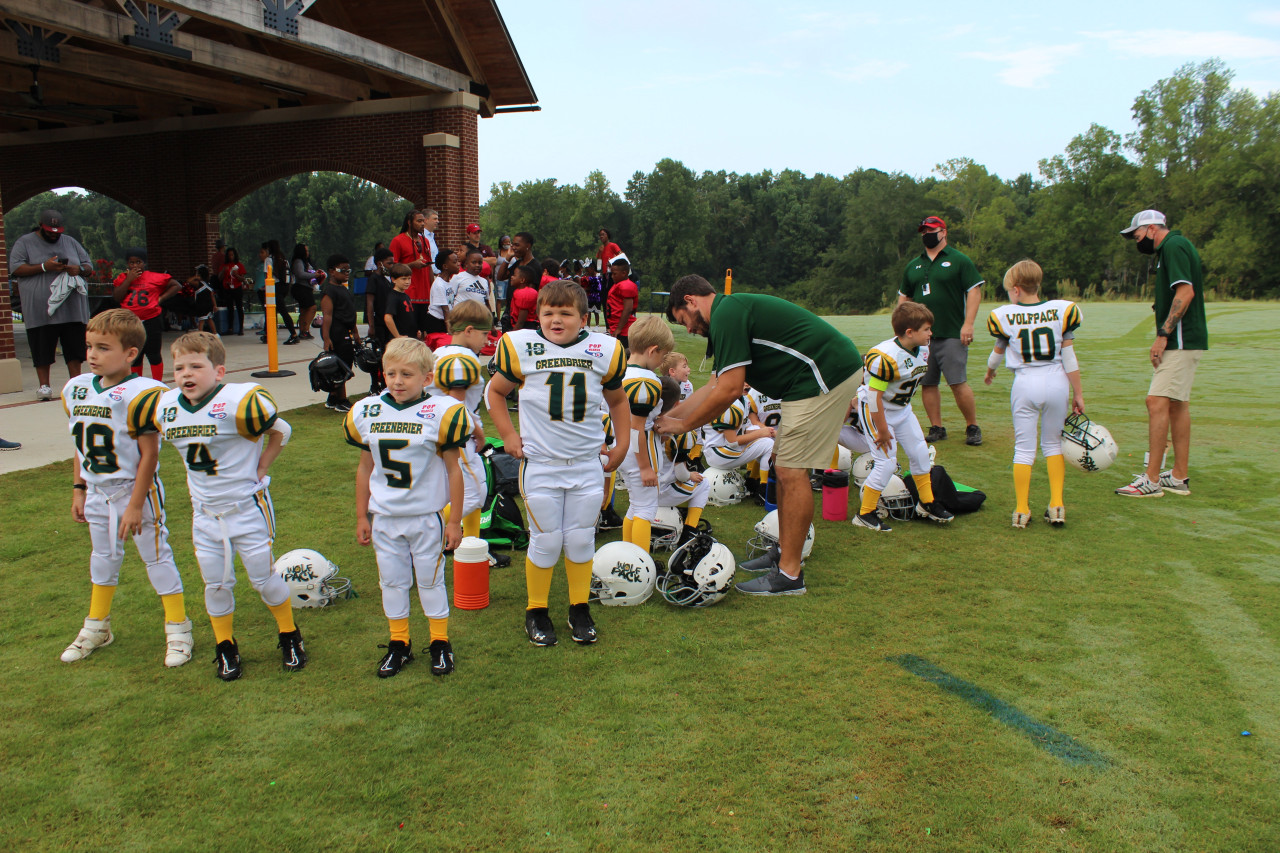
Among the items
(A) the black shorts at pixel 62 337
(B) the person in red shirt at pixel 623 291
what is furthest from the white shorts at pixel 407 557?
(B) the person in red shirt at pixel 623 291

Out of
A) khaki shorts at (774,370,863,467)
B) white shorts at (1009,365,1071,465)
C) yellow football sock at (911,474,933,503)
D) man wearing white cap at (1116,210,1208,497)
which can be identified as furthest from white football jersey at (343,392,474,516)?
man wearing white cap at (1116,210,1208,497)

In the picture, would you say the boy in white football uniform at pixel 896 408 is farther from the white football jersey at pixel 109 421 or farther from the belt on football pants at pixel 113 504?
the belt on football pants at pixel 113 504

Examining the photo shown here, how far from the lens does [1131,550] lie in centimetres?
604

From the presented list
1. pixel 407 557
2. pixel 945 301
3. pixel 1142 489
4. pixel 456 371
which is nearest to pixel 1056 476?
pixel 1142 489

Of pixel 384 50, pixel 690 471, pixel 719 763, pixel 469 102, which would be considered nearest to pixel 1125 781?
pixel 719 763

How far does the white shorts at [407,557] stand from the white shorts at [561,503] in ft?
1.76

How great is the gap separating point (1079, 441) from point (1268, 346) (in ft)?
48.8

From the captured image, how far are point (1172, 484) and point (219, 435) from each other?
25.4ft

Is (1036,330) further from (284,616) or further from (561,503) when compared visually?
(284,616)

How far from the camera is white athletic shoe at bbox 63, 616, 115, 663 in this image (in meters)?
4.22

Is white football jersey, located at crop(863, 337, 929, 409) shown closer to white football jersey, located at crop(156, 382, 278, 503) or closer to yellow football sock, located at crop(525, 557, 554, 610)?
yellow football sock, located at crop(525, 557, 554, 610)

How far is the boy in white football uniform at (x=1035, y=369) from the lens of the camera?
20.5 feet

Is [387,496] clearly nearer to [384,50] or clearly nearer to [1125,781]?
[1125,781]

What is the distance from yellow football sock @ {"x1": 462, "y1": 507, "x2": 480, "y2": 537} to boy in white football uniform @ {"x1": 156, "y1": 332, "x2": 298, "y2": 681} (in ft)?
5.00
